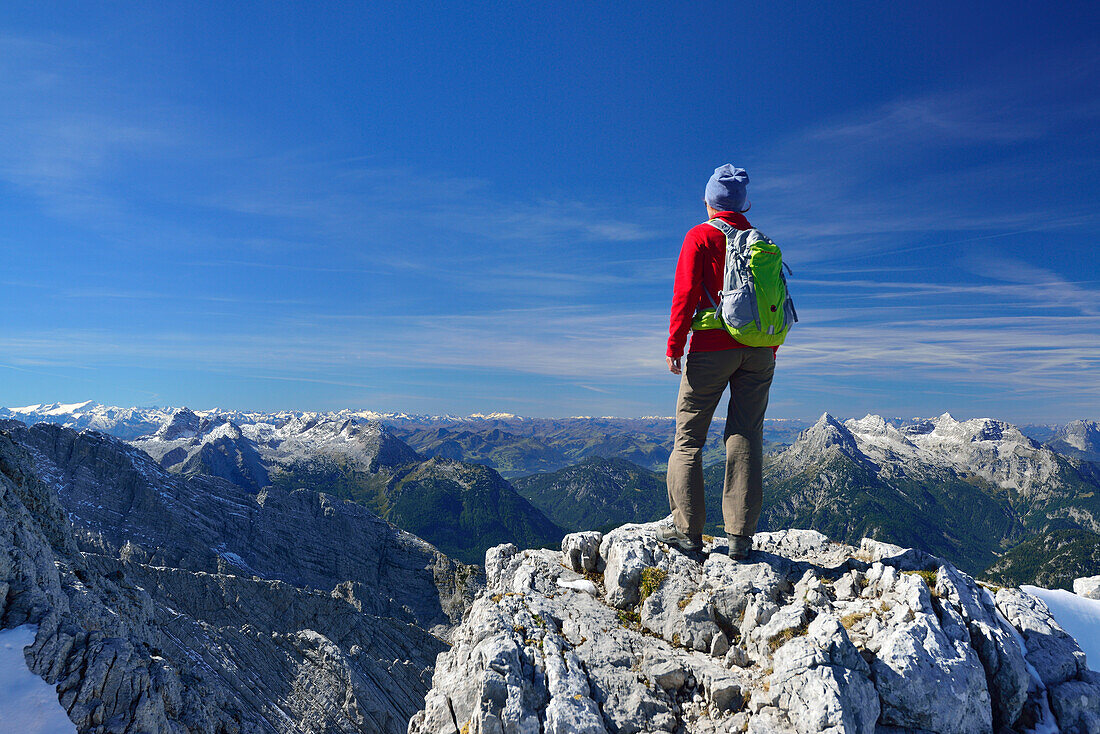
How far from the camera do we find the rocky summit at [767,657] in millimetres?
6312

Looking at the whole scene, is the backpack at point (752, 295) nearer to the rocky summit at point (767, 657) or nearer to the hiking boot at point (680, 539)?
the hiking boot at point (680, 539)

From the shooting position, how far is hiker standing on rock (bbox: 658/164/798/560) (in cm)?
823

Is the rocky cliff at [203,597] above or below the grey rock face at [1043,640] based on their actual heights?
below

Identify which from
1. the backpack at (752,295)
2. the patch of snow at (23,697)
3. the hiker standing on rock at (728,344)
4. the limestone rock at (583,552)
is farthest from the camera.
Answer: the limestone rock at (583,552)

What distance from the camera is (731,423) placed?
908 centimetres

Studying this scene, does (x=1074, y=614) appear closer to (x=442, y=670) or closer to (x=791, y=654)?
(x=791, y=654)

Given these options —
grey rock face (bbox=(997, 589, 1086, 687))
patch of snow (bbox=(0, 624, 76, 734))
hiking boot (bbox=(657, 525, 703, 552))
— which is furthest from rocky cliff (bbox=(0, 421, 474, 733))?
grey rock face (bbox=(997, 589, 1086, 687))

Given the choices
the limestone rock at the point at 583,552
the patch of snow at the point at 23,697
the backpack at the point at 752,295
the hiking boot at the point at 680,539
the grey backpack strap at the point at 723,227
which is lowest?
the patch of snow at the point at 23,697

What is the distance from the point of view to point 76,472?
105 m

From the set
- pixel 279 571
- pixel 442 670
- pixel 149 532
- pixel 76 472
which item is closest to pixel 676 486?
pixel 442 670

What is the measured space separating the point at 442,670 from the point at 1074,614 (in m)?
11.7

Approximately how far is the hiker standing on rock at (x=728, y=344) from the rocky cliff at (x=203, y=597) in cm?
1048

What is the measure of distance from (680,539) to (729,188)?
645cm

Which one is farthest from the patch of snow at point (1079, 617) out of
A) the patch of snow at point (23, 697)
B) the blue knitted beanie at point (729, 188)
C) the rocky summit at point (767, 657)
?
the patch of snow at point (23, 697)
